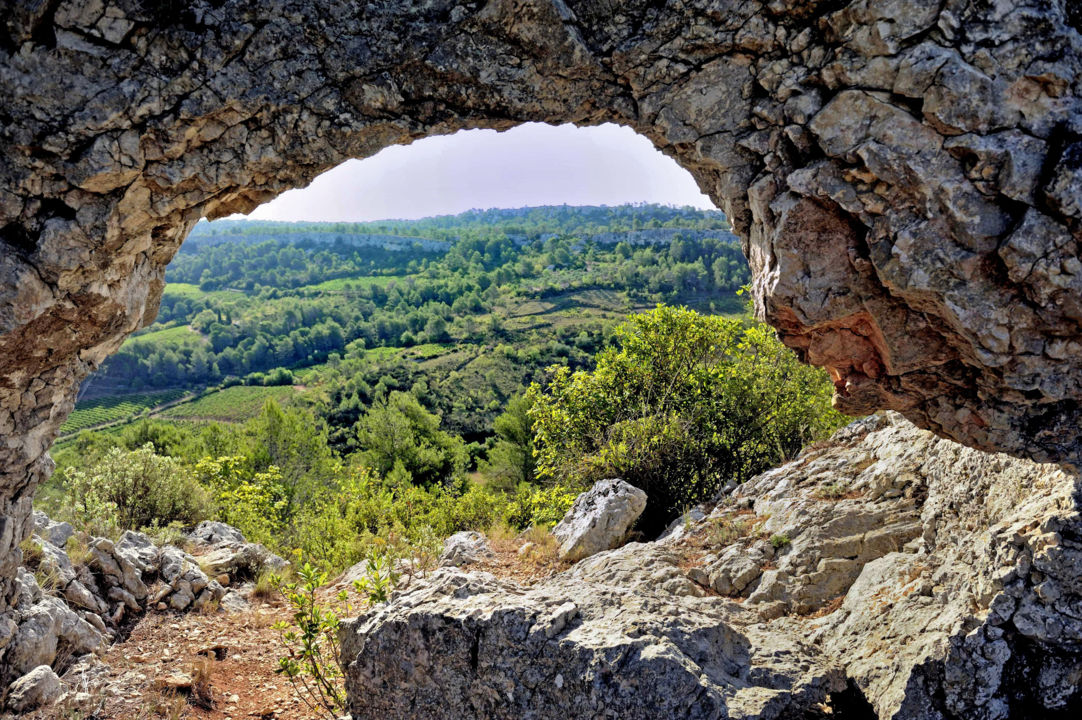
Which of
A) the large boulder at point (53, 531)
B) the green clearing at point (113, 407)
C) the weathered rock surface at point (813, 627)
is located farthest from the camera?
the green clearing at point (113, 407)

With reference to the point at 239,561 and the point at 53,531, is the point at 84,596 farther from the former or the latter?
the point at 239,561

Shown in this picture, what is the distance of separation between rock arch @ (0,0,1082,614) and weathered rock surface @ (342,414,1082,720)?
1.02 metres

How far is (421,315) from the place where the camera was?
10281 centimetres

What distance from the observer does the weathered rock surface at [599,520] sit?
7.90 metres

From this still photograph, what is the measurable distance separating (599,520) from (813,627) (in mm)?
3187

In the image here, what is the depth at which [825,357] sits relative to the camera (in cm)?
478

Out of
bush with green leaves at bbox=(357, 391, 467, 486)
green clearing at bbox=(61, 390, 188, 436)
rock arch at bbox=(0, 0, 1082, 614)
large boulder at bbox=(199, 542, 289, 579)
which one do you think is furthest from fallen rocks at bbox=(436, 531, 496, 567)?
green clearing at bbox=(61, 390, 188, 436)

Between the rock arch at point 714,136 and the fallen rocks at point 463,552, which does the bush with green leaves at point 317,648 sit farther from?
the rock arch at point 714,136

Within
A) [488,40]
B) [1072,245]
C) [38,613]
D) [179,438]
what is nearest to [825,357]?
[1072,245]

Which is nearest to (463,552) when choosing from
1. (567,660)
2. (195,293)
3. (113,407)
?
(567,660)

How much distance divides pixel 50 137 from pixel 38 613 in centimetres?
445

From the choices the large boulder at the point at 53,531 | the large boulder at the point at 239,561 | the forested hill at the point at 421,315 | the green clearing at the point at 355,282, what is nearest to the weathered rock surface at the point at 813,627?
the large boulder at the point at 239,561

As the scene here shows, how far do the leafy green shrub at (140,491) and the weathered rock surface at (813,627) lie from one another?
7622 millimetres

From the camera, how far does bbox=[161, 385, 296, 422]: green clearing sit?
72.6 meters
